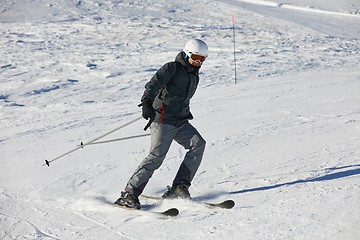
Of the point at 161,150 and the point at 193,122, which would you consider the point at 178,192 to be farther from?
the point at 193,122

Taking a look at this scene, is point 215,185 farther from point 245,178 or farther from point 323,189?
point 323,189

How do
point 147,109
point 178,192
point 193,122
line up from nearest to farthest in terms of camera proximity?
point 147,109
point 178,192
point 193,122

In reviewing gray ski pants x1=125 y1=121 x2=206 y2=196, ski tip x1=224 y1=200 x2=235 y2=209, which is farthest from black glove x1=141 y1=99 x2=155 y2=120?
ski tip x1=224 y1=200 x2=235 y2=209

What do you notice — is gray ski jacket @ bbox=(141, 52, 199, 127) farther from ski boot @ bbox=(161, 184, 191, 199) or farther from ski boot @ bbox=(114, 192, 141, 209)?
ski boot @ bbox=(114, 192, 141, 209)

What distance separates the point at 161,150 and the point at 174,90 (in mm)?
616

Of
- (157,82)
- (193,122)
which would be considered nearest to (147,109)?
(157,82)

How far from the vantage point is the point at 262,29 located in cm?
1677

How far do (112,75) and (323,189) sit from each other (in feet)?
23.5

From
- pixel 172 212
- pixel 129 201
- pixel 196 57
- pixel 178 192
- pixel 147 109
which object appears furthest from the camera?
pixel 178 192

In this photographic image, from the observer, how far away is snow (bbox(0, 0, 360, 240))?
4863mm

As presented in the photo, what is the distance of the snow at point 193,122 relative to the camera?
16.0ft

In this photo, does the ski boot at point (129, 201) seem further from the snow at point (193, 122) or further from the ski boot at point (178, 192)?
the ski boot at point (178, 192)

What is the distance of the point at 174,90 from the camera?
508cm

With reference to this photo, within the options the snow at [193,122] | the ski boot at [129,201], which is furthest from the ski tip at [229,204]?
the ski boot at [129,201]
